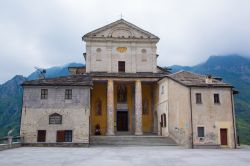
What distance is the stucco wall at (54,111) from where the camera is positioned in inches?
1075

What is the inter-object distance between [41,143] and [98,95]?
12168mm

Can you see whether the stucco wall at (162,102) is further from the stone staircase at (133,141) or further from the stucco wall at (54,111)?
the stucco wall at (54,111)

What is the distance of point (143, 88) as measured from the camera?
38.4m

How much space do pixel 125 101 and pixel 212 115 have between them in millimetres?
13991

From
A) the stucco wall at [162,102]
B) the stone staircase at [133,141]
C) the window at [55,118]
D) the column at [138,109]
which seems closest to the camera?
the window at [55,118]

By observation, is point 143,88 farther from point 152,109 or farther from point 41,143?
point 41,143

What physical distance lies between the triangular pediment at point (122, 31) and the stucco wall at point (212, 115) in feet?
43.2

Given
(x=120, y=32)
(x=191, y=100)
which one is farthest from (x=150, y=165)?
(x=120, y=32)

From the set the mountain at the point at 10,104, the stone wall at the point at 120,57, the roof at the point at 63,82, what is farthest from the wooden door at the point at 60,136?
the mountain at the point at 10,104

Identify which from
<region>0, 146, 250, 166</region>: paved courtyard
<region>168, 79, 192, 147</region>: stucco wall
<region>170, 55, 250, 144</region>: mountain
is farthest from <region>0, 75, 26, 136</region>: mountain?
<region>0, 146, 250, 166</region>: paved courtyard

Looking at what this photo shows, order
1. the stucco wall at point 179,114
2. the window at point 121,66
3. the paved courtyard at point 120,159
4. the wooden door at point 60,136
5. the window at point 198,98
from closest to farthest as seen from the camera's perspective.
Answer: the paved courtyard at point 120,159 → the stucco wall at point 179,114 → the window at point 198,98 → the wooden door at point 60,136 → the window at point 121,66

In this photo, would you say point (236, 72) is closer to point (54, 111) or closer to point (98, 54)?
point (98, 54)

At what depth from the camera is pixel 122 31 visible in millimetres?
37281

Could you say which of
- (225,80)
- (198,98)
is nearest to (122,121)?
(198,98)
